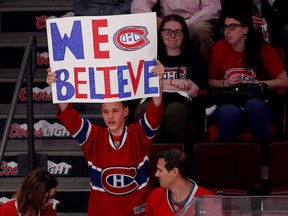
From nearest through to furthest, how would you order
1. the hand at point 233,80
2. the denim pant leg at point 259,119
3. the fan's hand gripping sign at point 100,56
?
the fan's hand gripping sign at point 100,56 < the denim pant leg at point 259,119 < the hand at point 233,80

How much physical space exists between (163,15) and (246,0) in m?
0.74

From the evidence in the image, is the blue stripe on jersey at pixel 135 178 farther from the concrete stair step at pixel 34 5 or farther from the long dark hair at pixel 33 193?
the concrete stair step at pixel 34 5

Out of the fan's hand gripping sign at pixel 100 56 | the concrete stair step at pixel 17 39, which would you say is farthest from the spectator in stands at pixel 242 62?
the concrete stair step at pixel 17 39

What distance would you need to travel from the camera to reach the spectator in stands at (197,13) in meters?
8.24

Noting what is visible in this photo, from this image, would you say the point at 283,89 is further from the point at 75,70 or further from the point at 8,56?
the point at 8,56

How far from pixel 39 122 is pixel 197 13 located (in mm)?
1659

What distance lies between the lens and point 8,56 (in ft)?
30.3

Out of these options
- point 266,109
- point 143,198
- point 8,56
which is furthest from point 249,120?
point 8,56

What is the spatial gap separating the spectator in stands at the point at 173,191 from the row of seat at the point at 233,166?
105cm

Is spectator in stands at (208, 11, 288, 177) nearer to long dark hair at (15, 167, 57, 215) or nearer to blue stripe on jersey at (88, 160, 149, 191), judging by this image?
blue stripe on jersey at (88, 160, 149, 191)

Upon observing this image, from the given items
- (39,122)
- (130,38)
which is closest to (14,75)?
(39,122)

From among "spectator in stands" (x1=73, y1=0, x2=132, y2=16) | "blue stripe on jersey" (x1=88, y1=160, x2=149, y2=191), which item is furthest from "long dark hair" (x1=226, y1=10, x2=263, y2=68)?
"blue stripe on jersey" (x1=88, y1=160, x2=149, y2=191)

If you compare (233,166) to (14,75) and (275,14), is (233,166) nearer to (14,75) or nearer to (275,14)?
(275,14)

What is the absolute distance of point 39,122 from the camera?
8586mm
